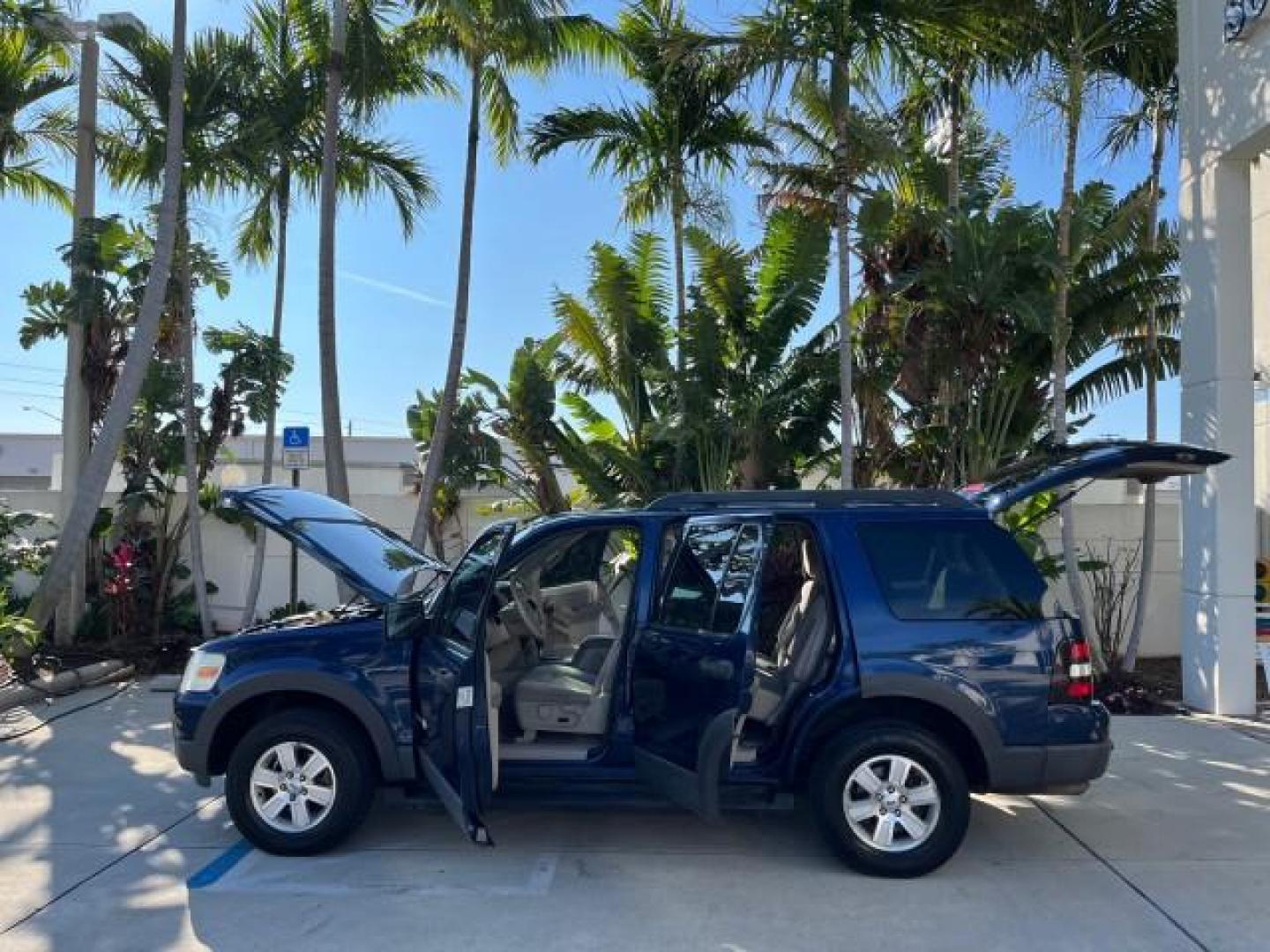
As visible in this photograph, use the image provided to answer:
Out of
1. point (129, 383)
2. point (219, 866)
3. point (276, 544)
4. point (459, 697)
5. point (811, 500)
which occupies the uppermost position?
point (129, 383)

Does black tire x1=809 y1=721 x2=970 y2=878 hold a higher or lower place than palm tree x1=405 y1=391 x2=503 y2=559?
lower

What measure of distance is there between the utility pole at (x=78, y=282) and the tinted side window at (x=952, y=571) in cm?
970

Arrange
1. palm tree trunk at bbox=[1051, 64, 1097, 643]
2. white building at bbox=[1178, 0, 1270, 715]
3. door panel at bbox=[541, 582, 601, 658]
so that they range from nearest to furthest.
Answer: door panel at bbox=[541, 582, 601, 658], white building at bbox=[1178, 0, 1270, 715], palm tree trunk at bbox=[1051, 64, 1097, 643]

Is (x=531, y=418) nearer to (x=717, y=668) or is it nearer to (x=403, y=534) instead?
(x=403, y=534)

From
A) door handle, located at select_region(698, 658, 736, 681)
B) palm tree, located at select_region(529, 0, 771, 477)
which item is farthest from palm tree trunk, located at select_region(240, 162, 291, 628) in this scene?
door handle, located at select_region(698, 658, 736, 681)

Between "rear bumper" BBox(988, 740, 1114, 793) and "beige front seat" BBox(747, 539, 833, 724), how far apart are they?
38.9 inches

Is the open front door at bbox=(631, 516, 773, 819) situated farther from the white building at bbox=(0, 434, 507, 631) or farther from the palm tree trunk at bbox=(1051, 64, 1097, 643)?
the white building at bbox=(0, 434, 507, 631)

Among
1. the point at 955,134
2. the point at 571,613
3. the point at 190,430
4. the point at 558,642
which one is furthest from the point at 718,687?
the point at 955,134

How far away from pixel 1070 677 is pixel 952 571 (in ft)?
2.47

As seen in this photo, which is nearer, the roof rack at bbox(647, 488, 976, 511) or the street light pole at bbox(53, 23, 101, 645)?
the roof rack at bbox(647, 488, 976, 511)

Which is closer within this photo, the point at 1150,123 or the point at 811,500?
the point at 811,500

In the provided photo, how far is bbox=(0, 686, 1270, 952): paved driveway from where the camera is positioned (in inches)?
173

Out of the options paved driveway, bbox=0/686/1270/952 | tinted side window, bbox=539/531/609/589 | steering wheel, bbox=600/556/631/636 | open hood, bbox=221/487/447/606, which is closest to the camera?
paved driveway, bbox=0/686/1270/952

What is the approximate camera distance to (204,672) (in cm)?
541
